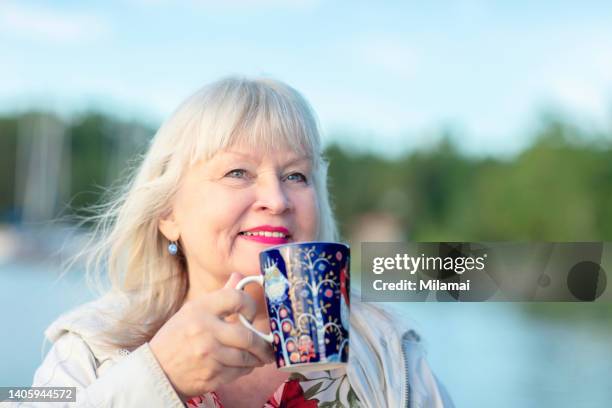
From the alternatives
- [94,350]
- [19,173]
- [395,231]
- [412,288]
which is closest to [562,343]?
[412,288]

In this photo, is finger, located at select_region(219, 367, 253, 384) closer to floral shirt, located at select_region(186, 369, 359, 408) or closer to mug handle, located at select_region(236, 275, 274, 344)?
mug handle, located at select_region(236, 275, 274, 344)

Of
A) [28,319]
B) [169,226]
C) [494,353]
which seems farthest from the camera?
[28,319]

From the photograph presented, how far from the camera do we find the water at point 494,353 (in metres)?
5.88

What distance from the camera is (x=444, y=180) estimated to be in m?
40.2

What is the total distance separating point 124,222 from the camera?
1.96m

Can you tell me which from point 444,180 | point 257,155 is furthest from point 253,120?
point 444,180

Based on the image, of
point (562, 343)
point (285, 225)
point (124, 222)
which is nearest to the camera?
point (285, 225)

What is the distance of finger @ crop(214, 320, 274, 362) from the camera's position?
127 centimetres

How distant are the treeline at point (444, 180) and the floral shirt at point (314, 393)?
891 inches

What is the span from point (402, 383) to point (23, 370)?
4.42m

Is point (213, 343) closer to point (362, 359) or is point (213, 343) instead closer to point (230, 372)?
point (230, 372)

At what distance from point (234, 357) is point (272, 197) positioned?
0.42m

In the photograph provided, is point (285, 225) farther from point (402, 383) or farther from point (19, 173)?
point (19, 173)

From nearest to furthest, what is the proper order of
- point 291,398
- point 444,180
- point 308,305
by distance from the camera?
point 308,305 < point 291,398 < point 444,180
